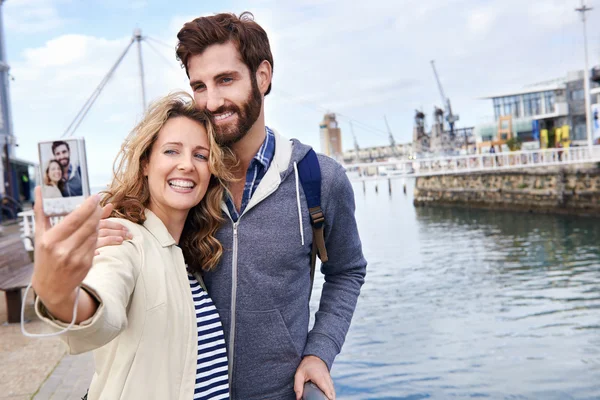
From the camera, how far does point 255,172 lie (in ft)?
6.82

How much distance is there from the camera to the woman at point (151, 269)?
1.12 m

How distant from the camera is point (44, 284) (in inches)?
43.8

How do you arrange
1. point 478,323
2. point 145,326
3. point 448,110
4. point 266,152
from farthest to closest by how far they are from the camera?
point 448,110 < point 478,323 < point 266,152 < point 145,326

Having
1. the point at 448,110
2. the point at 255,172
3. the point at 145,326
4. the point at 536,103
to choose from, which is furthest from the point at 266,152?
the point at 448,110

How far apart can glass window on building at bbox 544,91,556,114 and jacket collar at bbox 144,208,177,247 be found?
198ft

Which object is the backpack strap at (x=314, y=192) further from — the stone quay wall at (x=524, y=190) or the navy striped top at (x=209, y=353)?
the stone quay wall at (x=524, y=190)

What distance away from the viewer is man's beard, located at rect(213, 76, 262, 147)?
78.1 inches

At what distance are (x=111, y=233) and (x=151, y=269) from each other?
14cm

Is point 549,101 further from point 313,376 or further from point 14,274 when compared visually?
point 313,376

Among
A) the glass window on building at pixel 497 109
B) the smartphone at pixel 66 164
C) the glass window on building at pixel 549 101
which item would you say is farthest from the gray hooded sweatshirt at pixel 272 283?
the glass window on building at pixel 497 109

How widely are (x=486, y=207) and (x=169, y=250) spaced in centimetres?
3942

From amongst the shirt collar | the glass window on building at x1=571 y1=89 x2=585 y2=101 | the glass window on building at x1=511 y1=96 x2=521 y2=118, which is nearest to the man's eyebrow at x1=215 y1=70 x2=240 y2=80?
the shirt collar

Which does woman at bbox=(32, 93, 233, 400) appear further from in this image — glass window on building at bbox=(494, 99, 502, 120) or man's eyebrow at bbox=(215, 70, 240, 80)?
glass window on building at bbox=(494, 99, 502, 120)

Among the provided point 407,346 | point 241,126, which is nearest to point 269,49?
point 241,126
